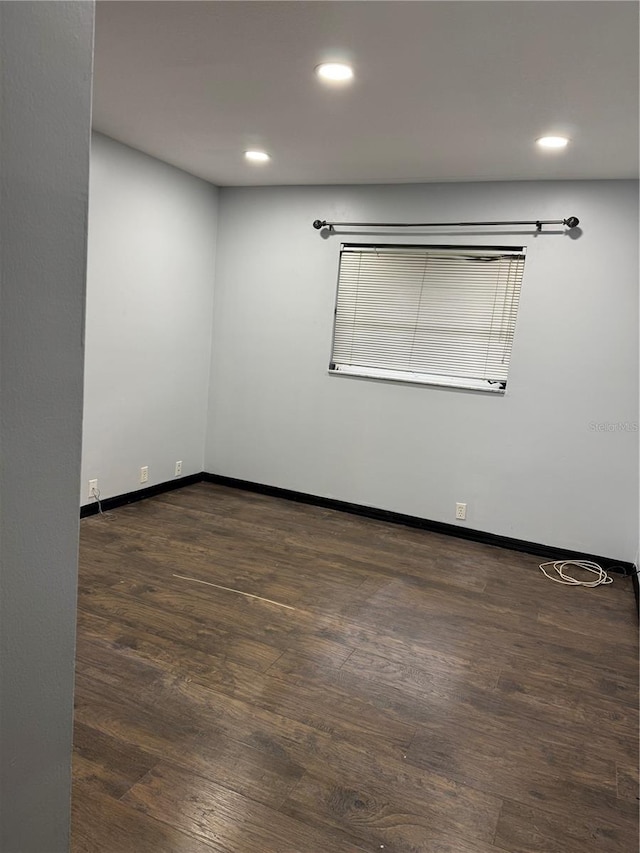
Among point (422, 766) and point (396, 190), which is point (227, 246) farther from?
point (422, 766)

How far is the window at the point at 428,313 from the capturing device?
416 cm

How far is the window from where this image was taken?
416cm

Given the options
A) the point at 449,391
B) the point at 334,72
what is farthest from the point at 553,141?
the point at 449,391

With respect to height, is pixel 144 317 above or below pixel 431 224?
below

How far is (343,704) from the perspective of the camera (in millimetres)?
2303

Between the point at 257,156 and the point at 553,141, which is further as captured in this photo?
the point at 257,156

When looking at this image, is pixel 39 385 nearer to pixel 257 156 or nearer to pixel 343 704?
pixel 343 704

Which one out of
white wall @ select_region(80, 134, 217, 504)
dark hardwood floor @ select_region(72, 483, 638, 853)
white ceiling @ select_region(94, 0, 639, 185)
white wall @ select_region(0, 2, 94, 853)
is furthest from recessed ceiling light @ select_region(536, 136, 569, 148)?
white wall @ select_region(0, 2, 94, 853)

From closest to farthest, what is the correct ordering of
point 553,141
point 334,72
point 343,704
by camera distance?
1. point 343,704
2. point 334,72
3. point 553,141

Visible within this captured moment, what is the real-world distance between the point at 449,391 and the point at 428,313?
579 mm

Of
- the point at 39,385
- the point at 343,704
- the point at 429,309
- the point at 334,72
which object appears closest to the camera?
the point at 39,385

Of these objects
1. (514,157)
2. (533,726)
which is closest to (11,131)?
(533,726)

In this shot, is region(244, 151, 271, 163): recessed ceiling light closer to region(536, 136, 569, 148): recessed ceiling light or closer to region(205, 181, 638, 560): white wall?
region(205, 181, 638, 560): white wall

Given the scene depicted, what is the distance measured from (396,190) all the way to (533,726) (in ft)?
11.5
